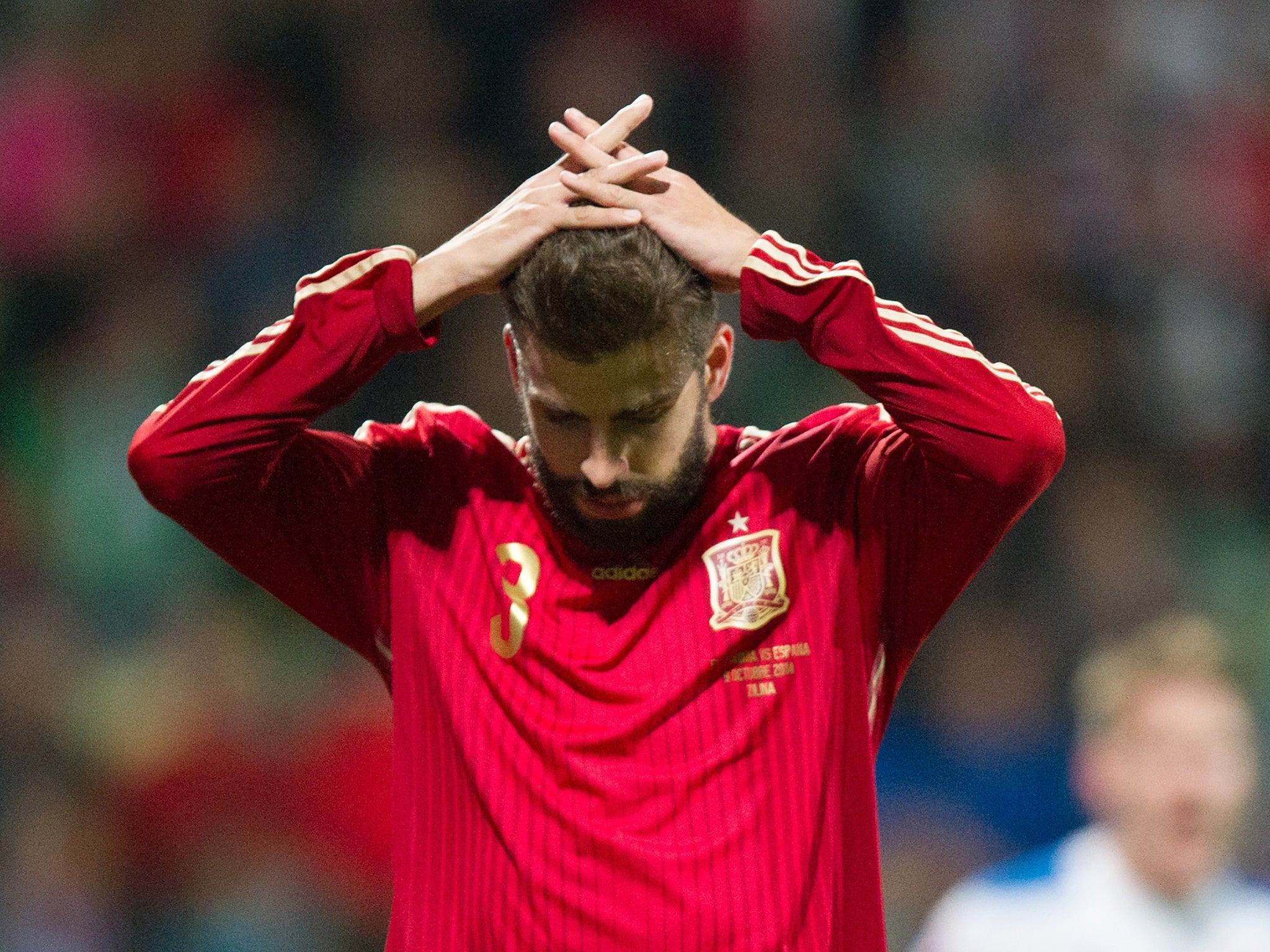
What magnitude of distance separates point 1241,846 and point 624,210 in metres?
2.85

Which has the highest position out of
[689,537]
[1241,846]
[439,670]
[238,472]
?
[238,472]

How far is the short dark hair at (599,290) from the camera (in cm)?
179

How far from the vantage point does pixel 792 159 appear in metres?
4.51

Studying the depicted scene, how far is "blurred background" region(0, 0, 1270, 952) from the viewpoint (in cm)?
380

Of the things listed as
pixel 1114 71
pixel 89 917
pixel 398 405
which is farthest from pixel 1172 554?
pixel 89 917

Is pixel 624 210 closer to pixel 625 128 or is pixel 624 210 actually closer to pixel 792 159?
pixel 625 128

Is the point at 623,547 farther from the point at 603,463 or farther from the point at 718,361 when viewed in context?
the point at 718,361

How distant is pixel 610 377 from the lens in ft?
5.94

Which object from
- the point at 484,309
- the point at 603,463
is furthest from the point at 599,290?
the point at 484,309

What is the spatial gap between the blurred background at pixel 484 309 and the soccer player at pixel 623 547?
1.98 m

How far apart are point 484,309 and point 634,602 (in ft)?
8.04

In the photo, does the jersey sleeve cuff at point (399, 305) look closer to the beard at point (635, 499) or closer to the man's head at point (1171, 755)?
the beard at point (635, 499)

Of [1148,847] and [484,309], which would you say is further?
[484,309]

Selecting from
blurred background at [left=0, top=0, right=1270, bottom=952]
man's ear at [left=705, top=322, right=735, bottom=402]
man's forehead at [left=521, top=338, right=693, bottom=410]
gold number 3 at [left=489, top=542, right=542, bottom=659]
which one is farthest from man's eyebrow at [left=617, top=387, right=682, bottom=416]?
blurred background at [left=0, top=0, right=1270, bottom=952]
